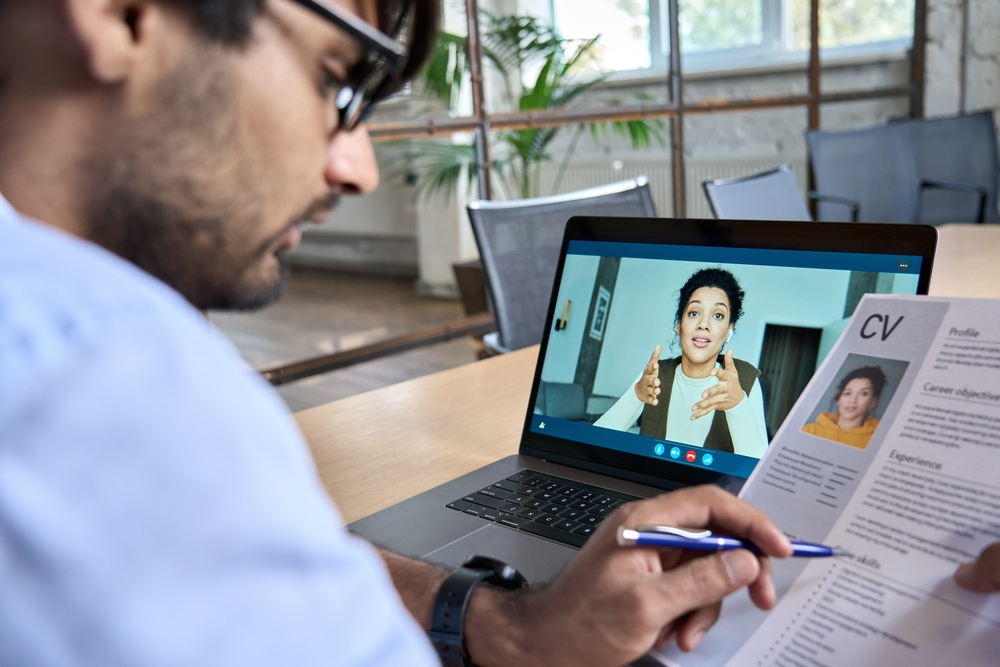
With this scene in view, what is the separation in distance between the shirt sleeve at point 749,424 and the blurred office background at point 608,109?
2088mm

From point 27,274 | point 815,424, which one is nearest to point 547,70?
point 815,424

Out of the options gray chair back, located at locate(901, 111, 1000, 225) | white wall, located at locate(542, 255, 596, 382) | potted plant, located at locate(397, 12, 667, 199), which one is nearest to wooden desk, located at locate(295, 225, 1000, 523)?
white wall, located at locate(542, 255, 596, 382)

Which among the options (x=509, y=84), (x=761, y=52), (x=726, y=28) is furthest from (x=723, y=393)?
(x=726, y=28)

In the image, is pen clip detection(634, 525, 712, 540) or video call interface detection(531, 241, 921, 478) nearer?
pen clip detection(634, 525, 712, 540)

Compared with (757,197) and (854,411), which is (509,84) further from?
(854,411)

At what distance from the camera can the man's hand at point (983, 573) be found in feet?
1.58

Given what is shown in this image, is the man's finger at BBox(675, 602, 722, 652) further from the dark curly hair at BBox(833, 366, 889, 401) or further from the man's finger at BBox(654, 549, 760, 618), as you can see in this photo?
the dark curly hair at BBox(833, 366, 889, 401)

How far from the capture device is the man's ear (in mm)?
379

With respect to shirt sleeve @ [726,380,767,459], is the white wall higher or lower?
higher

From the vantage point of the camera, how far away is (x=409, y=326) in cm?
457

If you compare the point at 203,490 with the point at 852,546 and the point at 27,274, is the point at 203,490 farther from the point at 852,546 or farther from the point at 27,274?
the point at 852,546

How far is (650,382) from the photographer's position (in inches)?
33.2

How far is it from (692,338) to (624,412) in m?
0.10

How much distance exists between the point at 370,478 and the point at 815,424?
468mm
